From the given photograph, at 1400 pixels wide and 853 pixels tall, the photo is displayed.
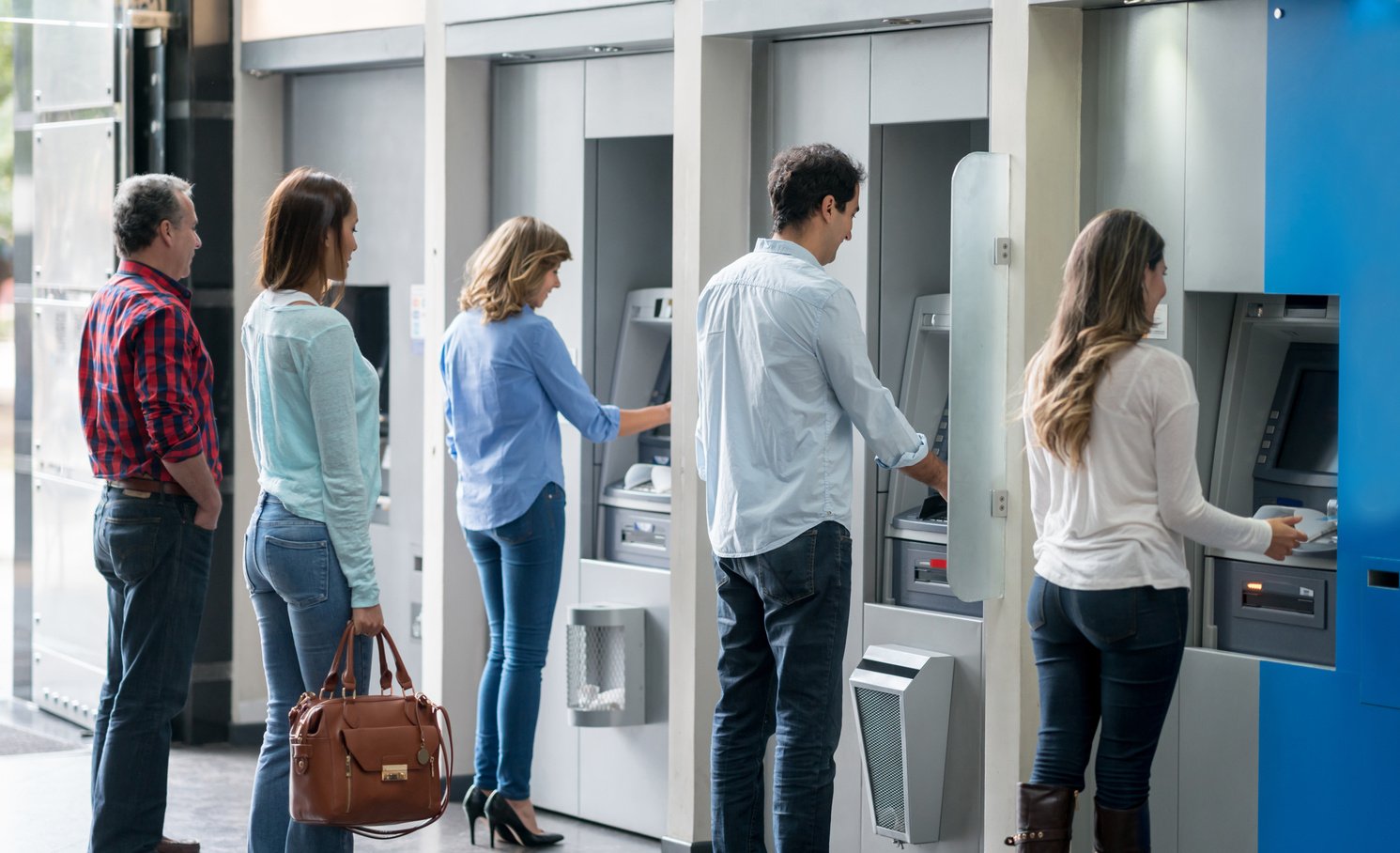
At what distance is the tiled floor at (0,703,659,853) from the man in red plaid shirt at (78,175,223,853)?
2.50 ft

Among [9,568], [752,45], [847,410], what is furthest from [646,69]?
[9,568]

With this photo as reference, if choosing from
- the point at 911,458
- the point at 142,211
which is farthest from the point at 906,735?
the point at 142,211

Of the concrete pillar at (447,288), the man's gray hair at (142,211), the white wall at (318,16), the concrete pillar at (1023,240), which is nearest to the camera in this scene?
the concrete pillar at (1023,240)

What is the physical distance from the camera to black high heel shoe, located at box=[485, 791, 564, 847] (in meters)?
4.90

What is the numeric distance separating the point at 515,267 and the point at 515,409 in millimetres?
375

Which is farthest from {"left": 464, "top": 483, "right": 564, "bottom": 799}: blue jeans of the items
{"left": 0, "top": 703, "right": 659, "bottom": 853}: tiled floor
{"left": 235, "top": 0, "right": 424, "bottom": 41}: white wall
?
{"left": 235, "top": 0, "right": 424, "bottom": 41}: white wall

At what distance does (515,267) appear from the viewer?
15.6 feet

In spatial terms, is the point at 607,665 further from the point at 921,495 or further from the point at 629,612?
the point at 921,495

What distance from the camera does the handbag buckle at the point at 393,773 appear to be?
357 cm

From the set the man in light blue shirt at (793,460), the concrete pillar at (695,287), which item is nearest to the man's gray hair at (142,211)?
the concrete pillar at (695,287)

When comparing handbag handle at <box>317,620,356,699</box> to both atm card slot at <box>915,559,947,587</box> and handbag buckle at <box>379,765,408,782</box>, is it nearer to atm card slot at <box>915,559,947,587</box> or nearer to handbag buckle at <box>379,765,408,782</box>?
handbag buckle at <box>379,765,408,782</box>

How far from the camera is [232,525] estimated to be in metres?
6.21

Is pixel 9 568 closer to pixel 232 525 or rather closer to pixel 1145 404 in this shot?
pixel 232 525

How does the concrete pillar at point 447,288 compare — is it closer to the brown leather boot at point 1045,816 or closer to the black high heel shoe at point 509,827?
the black high heel shoe at point 509,827
